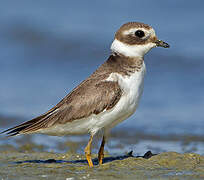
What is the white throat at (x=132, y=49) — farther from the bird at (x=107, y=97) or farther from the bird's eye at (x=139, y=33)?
the bird's eye at (x=139, y=33)

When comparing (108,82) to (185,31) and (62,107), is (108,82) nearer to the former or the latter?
(62,107)

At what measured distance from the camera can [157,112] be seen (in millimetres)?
14508

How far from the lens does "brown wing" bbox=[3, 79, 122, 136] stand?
829 cm

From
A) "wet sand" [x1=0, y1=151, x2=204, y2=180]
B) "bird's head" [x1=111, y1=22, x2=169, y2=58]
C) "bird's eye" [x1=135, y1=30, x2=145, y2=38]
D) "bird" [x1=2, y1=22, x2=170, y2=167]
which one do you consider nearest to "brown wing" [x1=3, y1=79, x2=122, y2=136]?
"bird" [x1=2, y1=22, x2=170, y2=167]

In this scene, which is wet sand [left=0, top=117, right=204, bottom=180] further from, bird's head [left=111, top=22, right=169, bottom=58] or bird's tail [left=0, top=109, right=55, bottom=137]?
bird's head [left=111, top=22, right=169, bottom=58]

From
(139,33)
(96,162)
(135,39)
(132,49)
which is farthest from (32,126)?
(139,33)

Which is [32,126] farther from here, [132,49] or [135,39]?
[135,39]

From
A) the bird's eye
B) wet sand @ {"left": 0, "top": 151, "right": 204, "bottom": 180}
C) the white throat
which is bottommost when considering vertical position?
wet sand @ {"left": 0, "top": 151, "right": 204, "bottom": 180}

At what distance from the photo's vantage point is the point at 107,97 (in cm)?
829

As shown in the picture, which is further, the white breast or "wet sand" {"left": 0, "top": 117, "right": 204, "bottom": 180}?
the white breast

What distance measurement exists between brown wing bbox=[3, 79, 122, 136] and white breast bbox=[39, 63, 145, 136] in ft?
0.27

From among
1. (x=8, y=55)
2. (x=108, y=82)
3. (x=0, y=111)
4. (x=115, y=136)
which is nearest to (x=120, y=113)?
(x=108, y=82)

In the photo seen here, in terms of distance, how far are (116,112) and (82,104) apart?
58cm

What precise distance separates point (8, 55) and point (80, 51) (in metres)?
2.86
